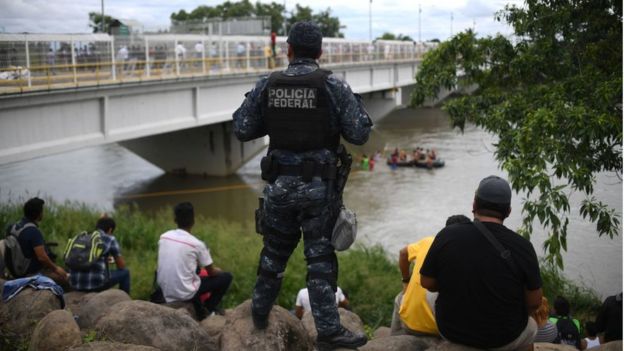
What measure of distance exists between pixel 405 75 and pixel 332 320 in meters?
36.9

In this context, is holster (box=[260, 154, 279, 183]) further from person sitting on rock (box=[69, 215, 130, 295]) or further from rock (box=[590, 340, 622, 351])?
person sitting on rock (box=[69, 215, 130, 295])

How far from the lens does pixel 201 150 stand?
28.7m

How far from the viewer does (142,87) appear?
18.5m

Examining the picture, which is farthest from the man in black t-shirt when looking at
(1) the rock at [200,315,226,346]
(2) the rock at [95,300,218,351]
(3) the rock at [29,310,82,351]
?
(3) the rock at [29,310,82,351]

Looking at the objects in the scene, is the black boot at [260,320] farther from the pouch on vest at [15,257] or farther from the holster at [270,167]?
the pouch on vest at [15,257]

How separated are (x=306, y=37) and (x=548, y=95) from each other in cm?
545

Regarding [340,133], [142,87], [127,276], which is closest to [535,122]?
[340,133]

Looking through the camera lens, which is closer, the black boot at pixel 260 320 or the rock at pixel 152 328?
the black boot at pixel 260 320

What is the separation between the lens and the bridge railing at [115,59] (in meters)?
14.4

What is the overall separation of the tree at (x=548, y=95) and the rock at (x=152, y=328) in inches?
163

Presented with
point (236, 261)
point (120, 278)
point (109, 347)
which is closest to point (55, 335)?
point (109, 347)

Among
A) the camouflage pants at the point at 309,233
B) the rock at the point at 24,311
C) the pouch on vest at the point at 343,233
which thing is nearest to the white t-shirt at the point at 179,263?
the rock at the point at 24,311

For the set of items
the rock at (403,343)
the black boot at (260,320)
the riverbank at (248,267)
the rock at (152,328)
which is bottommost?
the riverbank at (248,267)

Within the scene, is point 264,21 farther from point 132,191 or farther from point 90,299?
point 90,299
